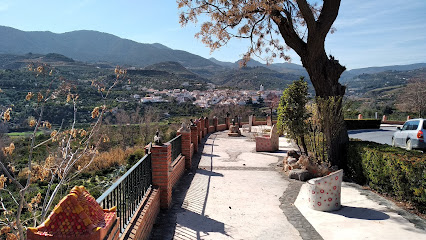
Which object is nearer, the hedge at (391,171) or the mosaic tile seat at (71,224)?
the mosaic tile seat at (71,224)

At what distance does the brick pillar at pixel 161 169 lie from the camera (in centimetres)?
592

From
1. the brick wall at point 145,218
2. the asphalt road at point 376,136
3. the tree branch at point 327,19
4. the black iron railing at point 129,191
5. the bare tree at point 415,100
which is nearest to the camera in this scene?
the black iron railing at point 129,191

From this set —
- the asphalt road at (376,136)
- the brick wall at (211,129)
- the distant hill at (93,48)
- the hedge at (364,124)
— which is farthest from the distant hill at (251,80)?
the brick wall at (211,129)

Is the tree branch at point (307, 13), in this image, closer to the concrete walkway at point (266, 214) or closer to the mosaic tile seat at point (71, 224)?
A: the concrete walkway at point (266, 214)

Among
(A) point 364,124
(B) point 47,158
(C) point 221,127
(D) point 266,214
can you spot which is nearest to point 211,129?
(C) point 221,127

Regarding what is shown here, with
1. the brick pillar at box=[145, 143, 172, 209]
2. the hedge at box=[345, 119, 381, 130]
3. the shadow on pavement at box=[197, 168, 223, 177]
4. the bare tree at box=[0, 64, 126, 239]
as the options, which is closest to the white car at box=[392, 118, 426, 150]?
the shadow on pavement at box=[197, 168, 223, 177]

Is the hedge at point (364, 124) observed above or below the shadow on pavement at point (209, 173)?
above

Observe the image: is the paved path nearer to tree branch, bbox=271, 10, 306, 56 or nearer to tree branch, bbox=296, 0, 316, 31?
tree branch, bbox=271, 10, 306, 56

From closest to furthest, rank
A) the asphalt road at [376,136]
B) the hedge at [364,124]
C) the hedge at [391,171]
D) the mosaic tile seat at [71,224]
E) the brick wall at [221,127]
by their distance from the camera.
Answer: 1. the mosaic tile seat at [71,224]
2. the hedge at [391,171]
3. the asphalt road at [376,136]
4. the brick wall at [221,127]
5. the hedge at [364,124]

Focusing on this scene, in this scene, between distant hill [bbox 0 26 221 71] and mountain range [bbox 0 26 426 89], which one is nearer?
mountain range [bbox 0 26 426 89]

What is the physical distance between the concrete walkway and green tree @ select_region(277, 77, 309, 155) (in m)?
2.45

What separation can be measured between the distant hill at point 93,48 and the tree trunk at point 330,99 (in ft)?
338

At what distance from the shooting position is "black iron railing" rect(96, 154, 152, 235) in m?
3.35

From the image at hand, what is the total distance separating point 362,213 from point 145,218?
4233 millimetres
